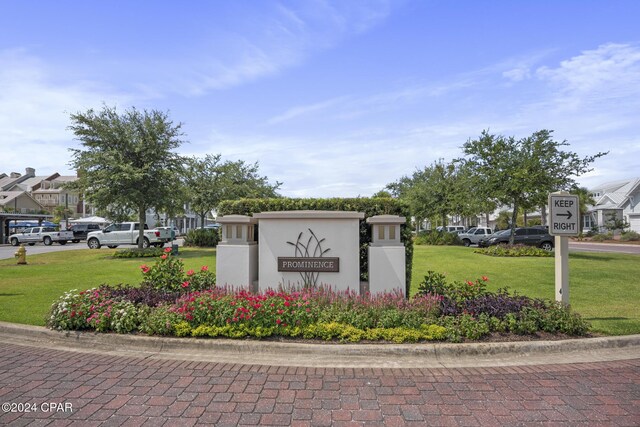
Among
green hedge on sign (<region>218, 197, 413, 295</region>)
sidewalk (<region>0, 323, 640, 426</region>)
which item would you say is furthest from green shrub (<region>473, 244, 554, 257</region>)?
sidewalk (<region>0, 323, 640, 426</region>)

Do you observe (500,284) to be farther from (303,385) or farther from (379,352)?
(303,385)

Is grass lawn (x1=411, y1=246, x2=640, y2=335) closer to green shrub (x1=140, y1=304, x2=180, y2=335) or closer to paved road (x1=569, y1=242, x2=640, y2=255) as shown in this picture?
green shrub (x1=140, y1=304, x2=180, y2=335)

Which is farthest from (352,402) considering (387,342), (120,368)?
(120,368)

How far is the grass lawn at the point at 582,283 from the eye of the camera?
6.64 metres

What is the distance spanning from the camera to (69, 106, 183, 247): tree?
2041 cm

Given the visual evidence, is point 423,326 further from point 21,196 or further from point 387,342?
point 21,196

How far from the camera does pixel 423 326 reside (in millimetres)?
5406

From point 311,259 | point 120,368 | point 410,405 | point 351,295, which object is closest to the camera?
point 410,405

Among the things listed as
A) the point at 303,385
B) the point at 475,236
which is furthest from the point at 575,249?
the point at 303,385

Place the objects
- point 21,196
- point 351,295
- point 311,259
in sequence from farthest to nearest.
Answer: point 21,196 < point 311,259 < point 351,295

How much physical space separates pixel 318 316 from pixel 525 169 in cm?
1824

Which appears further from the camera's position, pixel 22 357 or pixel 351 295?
pixel 351 295

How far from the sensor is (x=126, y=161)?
69.7ft

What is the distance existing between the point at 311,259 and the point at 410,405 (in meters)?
3.66
